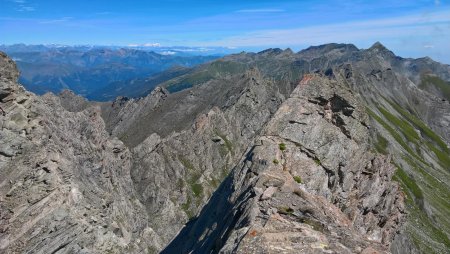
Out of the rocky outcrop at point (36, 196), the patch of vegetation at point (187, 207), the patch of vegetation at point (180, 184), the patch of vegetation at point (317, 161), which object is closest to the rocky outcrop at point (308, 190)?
the patch of vegetation at point (317, 161)

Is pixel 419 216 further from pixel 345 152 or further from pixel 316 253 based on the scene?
pixel 316 253

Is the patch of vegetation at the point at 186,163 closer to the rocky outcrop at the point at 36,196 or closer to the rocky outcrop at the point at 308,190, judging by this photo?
the rocky outcrop at the point at 308,190

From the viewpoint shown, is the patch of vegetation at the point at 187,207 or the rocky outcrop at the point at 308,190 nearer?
the rocky outcrop at the point at 308,190

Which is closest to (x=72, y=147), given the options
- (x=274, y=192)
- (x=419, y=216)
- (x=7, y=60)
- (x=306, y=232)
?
(x=7, y=60)

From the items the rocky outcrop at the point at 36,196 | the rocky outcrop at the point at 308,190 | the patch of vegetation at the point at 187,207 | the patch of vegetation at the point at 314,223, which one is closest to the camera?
the rocky outcrop at the point at 308,190

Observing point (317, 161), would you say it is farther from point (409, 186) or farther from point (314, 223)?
point (409, 186)

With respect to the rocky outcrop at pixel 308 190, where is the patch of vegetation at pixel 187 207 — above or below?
below

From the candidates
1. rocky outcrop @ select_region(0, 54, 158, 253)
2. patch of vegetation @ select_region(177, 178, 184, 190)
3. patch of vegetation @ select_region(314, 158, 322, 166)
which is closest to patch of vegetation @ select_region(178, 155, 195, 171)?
patch of vegetation @ select_region(177, 178, 184, 190)

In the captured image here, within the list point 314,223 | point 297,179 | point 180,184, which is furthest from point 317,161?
point 180,184
